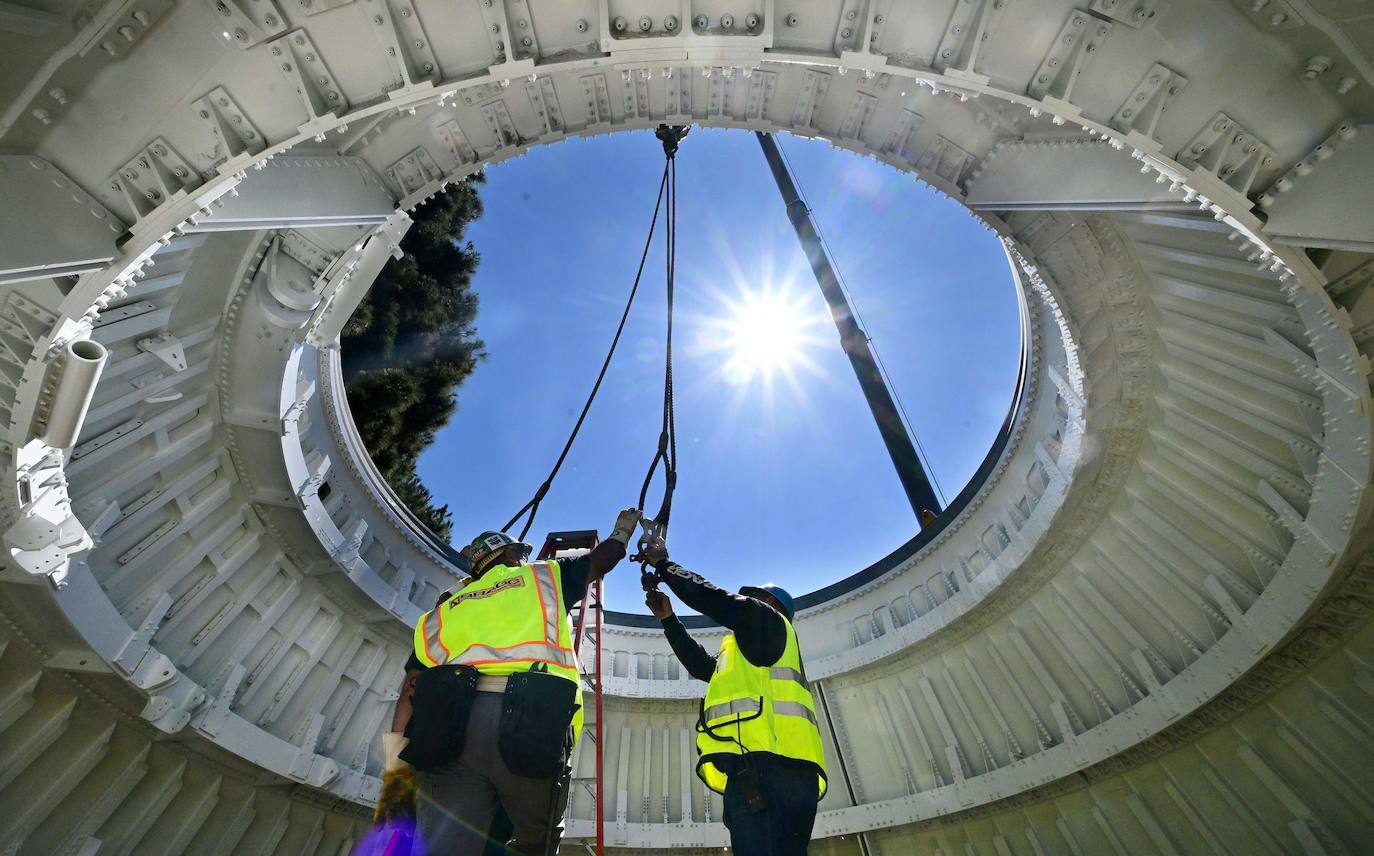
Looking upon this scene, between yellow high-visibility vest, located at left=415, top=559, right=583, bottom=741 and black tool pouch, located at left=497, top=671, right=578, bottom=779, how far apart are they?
0.43 ft

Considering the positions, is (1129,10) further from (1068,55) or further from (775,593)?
(775,593)

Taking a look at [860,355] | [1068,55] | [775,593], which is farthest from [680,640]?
[860,355]

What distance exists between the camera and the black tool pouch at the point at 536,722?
3764 millimetres

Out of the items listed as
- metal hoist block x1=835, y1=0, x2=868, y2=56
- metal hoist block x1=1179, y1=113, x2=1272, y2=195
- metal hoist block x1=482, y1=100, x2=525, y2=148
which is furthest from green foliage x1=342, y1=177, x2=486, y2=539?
metal hoist block x1=1179, y1=113, x2=1272, y2=195

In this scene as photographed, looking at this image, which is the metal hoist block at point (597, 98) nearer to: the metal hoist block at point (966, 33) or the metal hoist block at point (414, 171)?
the metal hoist block at point (414, 171)

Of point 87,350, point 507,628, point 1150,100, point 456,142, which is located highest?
point 456,142

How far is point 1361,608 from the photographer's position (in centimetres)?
681

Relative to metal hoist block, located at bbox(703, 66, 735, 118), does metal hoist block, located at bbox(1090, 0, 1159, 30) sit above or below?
below

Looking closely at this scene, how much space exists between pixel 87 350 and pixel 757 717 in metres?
5.65

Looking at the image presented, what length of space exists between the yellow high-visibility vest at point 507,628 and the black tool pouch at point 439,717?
21 cm

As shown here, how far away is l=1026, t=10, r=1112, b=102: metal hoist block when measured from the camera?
13.6 ft

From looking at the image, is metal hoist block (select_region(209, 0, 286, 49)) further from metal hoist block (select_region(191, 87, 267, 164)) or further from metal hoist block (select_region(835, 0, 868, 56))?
metal hoist block (select_region(835, 0, 868, 56))

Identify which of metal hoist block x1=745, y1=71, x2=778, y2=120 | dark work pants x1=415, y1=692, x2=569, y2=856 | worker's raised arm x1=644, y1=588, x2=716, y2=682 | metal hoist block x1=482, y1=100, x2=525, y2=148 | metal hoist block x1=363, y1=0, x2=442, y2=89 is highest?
metal hoist block x1=745, y1=71, x2=778, y2=120

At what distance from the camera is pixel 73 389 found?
165 inches
